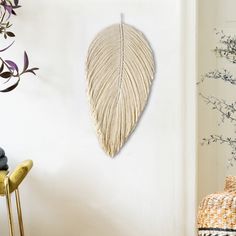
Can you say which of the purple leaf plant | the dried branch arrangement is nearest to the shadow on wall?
the purple leaf plant

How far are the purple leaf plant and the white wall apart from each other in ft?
0.16

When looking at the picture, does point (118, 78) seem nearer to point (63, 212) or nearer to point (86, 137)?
point (86, 137)

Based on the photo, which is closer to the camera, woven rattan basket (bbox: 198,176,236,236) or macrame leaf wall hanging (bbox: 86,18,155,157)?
woven rattan basket (bbox: 198,176,236,236)

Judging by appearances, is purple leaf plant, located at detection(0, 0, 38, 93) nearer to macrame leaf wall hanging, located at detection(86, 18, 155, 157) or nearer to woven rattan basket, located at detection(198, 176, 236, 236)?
macrame leaf wall hanging, located at detection(86, 18, 155, 157)

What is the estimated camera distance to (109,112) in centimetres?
160

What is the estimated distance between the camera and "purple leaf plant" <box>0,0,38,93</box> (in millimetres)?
1429

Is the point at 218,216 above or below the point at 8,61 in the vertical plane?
below

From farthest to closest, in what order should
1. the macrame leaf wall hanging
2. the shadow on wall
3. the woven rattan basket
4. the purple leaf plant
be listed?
the shadow on wall < the macrame leaf wall hanging < the purple leaf plant < the woven rattan basket

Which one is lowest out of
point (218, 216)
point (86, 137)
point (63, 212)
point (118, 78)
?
point (63, 212)

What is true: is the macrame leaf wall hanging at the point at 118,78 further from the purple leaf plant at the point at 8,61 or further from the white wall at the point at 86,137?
the purple leaf plant at the point at 8,61

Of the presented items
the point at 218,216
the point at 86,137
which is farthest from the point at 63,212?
the point at 218,216

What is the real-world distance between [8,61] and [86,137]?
1.47 ft

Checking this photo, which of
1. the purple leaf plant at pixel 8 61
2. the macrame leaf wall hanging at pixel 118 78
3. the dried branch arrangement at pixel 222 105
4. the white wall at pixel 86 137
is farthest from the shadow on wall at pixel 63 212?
the dried branch arrangement at pixel 222 105

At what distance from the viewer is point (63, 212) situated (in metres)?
1.68
